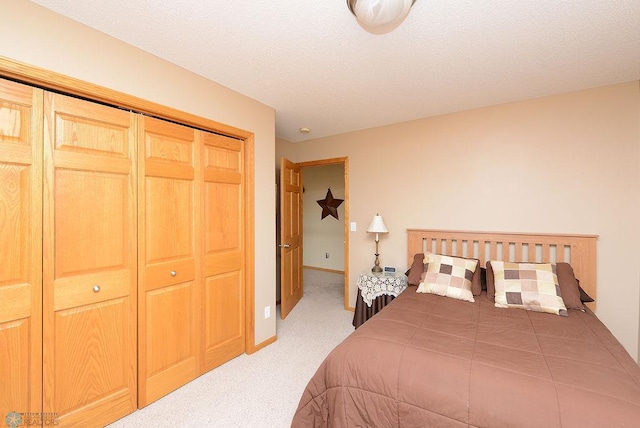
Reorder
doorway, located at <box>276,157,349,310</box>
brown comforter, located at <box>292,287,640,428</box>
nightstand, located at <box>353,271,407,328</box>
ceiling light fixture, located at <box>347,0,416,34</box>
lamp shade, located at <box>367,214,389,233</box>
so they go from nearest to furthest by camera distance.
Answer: brown comforter, located at <box>292,287,640,428</box>, ceiling light fixture, located at <box>347,0,416,34</box>, nightstand, located at <box>353,271,407,328</box>, lamp shade, located at <box>367,214,389,233</box>, doorway, located at <box>276,157,349,310</box>

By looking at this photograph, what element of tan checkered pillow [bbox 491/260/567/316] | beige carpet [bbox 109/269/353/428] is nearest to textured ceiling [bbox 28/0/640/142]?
tan checkered pillow [bbox 491/260/567/316]

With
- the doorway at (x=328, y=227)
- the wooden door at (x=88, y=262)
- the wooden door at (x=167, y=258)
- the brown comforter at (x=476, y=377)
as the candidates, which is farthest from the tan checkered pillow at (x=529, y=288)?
the doorway at (x=328, y=227)

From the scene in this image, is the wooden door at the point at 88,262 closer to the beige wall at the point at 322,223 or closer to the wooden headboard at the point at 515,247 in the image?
the wooden headboard at the point at 515,247

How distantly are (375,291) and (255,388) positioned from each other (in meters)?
1.47

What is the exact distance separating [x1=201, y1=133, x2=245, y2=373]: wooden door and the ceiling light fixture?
1483 mm

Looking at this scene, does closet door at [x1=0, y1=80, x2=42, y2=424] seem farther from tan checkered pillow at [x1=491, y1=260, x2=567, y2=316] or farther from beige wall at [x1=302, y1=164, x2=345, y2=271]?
beige wall at [x1=302, y1=164, x2=345, y2=271]

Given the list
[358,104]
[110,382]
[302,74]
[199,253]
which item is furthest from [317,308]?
[302,74]

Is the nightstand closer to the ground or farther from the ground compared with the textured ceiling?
closer to the ground

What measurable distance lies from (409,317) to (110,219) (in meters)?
2.11

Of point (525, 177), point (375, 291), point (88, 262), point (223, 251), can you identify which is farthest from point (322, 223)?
point (88, 262)

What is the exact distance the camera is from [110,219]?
1.68 meters

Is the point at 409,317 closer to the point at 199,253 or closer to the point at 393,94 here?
the point at 199,253

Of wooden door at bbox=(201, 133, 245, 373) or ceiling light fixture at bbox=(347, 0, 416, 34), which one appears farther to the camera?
wooden door at bbox=(201, 133, 245, 373)

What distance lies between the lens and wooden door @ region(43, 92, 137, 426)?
1470 millimetres
